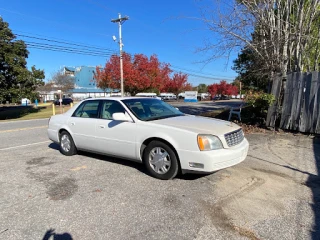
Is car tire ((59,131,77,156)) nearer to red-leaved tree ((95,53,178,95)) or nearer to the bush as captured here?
the bush

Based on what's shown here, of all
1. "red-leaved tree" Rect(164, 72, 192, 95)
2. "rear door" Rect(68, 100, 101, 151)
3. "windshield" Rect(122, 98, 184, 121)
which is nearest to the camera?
"windshield" Rect(122, 98, 184, 121)

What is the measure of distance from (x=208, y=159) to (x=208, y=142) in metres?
0.28

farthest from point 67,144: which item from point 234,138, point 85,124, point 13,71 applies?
point 13,71

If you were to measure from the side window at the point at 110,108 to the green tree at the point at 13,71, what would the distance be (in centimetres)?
2147

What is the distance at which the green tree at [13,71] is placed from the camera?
2348 cm

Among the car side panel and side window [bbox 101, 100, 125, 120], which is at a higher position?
side window [bbox 101, 100, 125, 120]

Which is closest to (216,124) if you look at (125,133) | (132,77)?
(125,133)

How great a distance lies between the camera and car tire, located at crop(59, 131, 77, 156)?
6.22m

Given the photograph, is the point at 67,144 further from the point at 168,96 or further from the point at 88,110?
the point at 168,96

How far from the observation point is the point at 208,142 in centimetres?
411

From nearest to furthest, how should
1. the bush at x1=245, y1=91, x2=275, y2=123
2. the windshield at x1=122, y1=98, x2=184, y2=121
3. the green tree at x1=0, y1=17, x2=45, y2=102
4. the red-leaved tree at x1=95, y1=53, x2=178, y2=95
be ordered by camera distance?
the windshield at x1=122, y1=98, x2=184, y2=121
the bush at x1=245, y1=91, x2=275, y2=123
the green tree at x1=0, y1=17, x2=45, y2=102
the red-leaved tree at x1=95, y1=53, x2=178, y2=95

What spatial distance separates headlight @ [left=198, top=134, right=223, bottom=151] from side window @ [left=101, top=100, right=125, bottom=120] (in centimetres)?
195

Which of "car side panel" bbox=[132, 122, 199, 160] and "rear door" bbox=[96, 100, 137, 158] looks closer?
"car side panel" bbox=[132, 122, 199, 160]

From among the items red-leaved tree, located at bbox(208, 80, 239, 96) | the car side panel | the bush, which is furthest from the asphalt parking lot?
red-leaved tree, located at bbox(208, 80, 239, 96)
